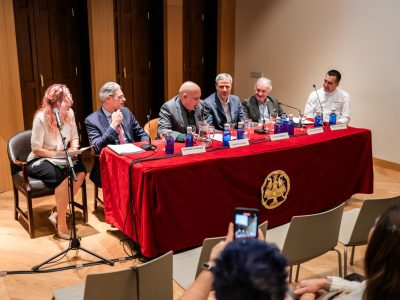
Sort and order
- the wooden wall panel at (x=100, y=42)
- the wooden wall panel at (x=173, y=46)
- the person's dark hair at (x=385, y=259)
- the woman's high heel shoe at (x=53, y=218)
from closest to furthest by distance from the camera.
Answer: the person's dark hair at (x=385, y=259) < the woman's high heel shoe at (x=53, y=218) < the wooden wall panel at (x=100, y=42) < the wooden wall panel at (x=173, y=46)

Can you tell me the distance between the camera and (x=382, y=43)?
18.6 feet

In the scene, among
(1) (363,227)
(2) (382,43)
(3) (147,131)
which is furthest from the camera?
(2) (382,43)

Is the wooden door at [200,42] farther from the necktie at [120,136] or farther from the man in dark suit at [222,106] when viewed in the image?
the necktie at [120,136]

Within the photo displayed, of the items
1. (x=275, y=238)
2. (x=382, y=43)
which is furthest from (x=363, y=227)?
(x=382, y=43)

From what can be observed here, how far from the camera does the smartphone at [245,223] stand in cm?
150

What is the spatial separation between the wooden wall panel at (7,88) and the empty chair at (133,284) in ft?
10.1

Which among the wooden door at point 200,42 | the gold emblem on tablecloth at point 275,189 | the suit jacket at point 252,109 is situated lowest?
the gold emblem on tablecloth at point 275,189

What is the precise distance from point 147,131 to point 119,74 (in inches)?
74.7

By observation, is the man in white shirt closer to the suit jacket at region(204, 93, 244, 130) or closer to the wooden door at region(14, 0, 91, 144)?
the suit jacket at region(204, 93, 244, 130)

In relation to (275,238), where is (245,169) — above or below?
above

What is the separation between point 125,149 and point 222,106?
142cm

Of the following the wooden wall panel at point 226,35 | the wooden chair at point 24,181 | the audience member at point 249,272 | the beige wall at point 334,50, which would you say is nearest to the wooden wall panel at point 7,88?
the wooden chair at point 24,181

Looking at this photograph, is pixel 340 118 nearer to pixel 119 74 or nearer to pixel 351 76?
pixel 351 76

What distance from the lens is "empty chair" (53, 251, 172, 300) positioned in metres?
1.86
